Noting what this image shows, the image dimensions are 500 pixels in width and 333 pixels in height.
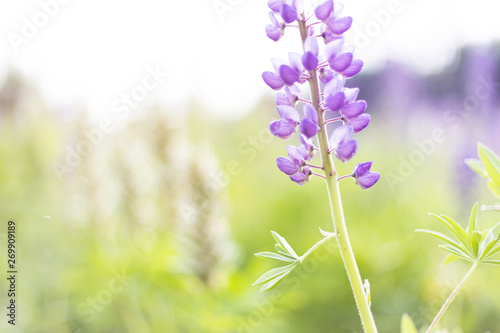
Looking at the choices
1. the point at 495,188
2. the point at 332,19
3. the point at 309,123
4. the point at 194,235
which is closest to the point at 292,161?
the point at 309,123

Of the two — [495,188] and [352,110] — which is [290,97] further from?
[495,188]

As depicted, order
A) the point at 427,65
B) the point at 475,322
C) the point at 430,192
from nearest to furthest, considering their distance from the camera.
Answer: the point at 475,322 < the point at 430,192 < the point at 427,65

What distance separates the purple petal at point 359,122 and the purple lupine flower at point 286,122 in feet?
0.27

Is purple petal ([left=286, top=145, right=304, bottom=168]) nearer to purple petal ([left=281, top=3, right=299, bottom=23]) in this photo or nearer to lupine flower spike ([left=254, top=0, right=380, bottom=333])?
lupine flower spike ([left=254, top=0, right=380, bottom=333])

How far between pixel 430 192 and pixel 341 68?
323 centimetres

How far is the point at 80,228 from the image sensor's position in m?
3.11

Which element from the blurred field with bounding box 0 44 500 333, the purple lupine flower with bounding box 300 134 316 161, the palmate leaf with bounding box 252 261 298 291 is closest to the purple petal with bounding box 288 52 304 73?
the purple lupine flower with bounding box 300 134 316 161

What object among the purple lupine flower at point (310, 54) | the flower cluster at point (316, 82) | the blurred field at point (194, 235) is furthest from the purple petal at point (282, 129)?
the blurred field at point (194, 235)

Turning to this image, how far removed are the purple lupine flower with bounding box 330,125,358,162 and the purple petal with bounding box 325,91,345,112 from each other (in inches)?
1.5

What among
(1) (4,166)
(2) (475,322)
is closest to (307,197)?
(2) (475,322)

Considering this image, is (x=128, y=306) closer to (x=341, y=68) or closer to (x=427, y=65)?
(x=341, y=68)

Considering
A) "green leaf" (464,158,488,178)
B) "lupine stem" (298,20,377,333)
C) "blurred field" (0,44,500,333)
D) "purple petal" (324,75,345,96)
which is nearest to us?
"lupine stem" (298,20,377,333)

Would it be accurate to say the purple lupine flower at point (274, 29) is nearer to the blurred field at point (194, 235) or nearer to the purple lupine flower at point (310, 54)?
the purple lupine flower at point (310, 54)

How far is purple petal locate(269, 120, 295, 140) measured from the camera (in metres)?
0.74
